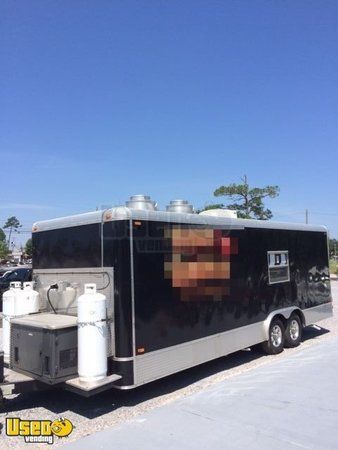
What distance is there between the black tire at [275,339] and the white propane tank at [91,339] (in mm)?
4052

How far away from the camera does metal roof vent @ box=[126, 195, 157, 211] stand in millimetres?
6566

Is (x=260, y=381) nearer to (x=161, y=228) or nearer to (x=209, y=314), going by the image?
(x=209, y=314)

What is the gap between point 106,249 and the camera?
610cm

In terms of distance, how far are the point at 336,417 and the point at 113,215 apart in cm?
356

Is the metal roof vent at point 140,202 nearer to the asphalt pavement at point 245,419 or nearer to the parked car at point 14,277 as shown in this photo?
the asphalt pavement at point 245,419

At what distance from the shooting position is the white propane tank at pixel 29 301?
6.61 m

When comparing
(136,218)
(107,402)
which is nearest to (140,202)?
(136,218)

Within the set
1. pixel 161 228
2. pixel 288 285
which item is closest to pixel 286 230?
pixel 288 285

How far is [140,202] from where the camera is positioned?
659cm

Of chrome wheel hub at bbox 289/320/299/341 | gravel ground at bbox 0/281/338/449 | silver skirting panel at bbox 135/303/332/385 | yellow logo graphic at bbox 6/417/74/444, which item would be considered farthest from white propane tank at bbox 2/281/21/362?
chrome wheel hub at bbox 289/320/299/341

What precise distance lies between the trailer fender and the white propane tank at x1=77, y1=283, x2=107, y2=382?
385cm

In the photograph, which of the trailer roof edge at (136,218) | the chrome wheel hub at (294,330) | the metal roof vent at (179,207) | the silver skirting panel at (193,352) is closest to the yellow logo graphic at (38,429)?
the silver skirting panel at (193,352)

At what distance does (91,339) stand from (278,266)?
464 cm

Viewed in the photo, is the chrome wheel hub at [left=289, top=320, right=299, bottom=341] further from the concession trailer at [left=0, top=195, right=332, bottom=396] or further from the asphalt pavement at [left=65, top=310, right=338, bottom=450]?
the asphalt pavement at [left=65, top=310, right=338, bottom=450]
